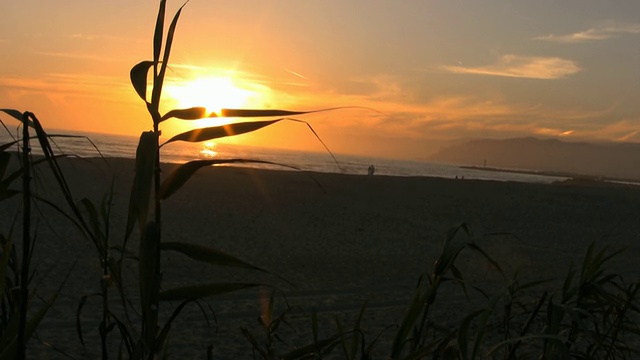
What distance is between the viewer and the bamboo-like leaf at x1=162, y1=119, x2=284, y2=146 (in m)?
0.98

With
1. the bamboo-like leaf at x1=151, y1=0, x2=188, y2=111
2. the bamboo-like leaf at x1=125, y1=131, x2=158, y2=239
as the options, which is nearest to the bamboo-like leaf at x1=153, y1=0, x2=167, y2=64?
the bamboo-like leaf at x1=151, y1=0, x2=188, y2=111

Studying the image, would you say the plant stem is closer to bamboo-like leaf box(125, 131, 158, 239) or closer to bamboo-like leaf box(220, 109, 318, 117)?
bamboo-like leaf box(125, 131, 158, 239)

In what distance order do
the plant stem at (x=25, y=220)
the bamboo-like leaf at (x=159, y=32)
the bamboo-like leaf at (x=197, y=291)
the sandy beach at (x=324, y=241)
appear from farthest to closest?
the sandy beach at (x=324, y=241)
the bamboo-like leaf at (x=197, y=291)
the bamboo-like leaf at (x=159, y=32)
the plant stem at (x=25, y=220)

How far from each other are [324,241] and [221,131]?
12.3 metres

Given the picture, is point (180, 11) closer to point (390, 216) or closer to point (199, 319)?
point (199, 319)

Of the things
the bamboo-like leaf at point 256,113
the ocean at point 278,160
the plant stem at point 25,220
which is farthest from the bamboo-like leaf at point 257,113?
the ocean at point 278,160

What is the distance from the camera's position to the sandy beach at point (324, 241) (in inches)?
257

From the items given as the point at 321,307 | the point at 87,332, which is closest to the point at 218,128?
the point at 87,332

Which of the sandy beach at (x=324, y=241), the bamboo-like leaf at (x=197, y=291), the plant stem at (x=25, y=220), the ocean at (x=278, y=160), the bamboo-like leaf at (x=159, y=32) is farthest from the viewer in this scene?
the ocean at (x=278, y=160)

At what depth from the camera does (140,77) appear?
95 cm

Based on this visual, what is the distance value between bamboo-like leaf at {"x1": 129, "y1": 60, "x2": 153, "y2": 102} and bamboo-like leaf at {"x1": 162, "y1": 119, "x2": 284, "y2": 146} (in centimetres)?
8

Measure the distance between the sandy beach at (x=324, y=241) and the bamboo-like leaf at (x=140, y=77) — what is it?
0.66ft

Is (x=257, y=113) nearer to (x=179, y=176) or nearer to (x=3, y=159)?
(x=179, y=176)

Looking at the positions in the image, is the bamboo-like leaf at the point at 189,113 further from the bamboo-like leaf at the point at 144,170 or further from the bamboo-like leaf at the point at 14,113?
the bamboo-like leaf at the point at 14,113
